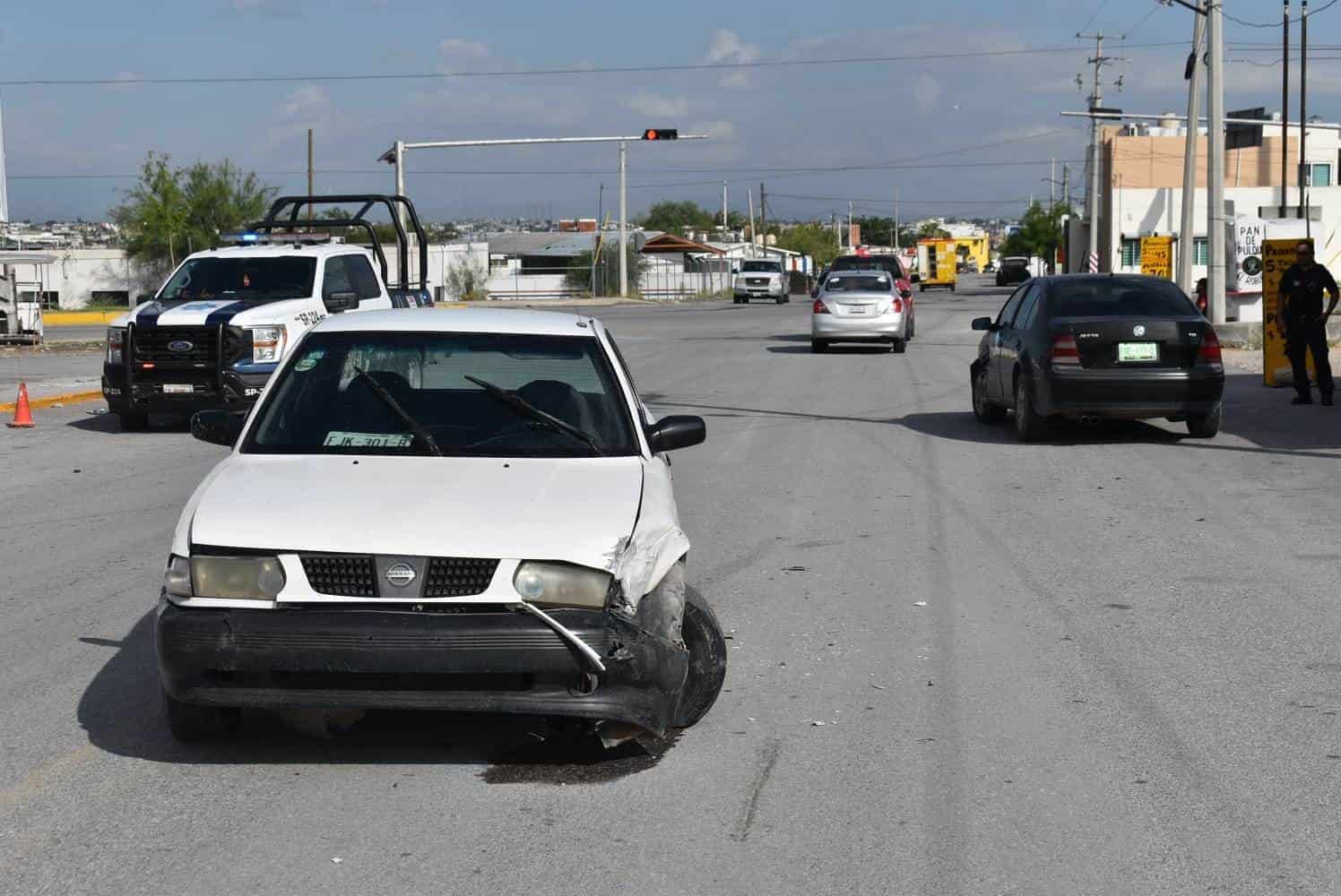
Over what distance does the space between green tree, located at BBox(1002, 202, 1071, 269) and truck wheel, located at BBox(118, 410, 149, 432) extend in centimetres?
9213

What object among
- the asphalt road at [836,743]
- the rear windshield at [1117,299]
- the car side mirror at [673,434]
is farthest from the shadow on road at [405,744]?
the rear windshield at [1117,299]

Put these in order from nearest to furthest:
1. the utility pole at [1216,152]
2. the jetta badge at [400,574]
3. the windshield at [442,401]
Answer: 1. the jetta badge at [400,574]
2. the windshield at [442,401]
3. the utility pole at [1216,152]

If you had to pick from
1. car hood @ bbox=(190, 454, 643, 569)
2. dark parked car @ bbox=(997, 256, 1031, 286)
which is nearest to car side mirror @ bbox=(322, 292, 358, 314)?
car hood @ bbox=(190, 454, 643, 569)

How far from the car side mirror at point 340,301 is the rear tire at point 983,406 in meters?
6.76

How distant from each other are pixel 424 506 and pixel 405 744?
89 centimetres

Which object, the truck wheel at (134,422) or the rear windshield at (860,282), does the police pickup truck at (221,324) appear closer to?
the truck wheel at (134,422)

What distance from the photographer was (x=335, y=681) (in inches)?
207

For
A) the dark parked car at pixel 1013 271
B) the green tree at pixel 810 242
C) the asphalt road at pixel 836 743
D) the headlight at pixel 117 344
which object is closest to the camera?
the asphalt road at pixel 836 743

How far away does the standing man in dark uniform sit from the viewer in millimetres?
18500

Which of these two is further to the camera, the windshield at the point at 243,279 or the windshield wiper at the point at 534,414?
the windshield at the point at 243,279

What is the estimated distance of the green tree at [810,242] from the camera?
585 feet

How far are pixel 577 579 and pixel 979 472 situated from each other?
8.70 meters

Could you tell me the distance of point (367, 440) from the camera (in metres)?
6.52

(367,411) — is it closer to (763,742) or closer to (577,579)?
(577,579)
